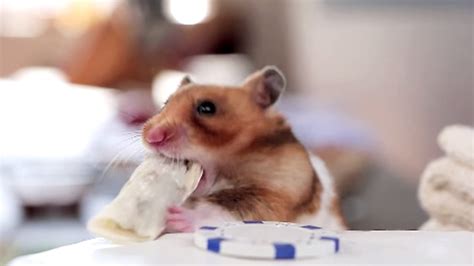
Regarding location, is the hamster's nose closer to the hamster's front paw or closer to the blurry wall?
the hamster's front paw

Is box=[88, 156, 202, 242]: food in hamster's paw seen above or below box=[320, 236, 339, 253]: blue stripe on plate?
above

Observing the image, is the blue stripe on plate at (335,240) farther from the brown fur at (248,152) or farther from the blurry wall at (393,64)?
the blurry wall at (393,64)

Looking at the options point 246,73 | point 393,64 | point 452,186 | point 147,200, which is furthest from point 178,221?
point 393,64

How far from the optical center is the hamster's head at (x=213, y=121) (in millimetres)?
323

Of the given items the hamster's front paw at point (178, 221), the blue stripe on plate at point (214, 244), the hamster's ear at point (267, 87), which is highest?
the hamster's ear at point (267, 87)

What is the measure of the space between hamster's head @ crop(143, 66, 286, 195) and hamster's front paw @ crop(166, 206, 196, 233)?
0.01 meters

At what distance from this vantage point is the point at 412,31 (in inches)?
64.2

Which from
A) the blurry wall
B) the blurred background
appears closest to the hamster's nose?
the blurred background

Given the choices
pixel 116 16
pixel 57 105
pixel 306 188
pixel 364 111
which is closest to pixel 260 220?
pixel 306 188

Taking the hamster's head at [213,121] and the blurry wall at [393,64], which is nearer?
the hamster's head at [213,121]

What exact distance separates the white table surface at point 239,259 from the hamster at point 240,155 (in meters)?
0.02

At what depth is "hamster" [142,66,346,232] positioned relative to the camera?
32cm

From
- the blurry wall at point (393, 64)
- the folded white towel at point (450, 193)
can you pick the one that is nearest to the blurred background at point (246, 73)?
the blurry wall at point (393, 64)

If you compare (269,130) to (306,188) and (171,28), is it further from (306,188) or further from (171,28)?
(171,28)
